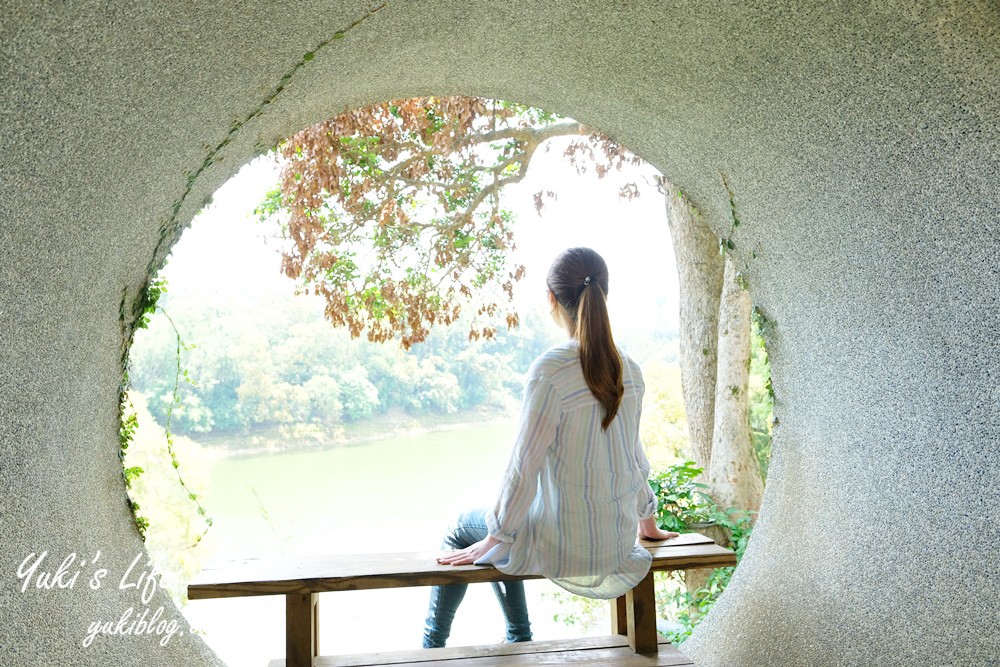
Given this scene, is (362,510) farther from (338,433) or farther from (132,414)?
(132,414)

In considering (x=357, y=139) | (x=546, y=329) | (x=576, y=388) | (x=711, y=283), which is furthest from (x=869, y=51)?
(x=546, y=329)

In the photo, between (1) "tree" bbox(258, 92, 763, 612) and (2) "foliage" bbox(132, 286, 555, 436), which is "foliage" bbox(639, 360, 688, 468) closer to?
(1) "tree" bbox(258, 92, 763, 612)

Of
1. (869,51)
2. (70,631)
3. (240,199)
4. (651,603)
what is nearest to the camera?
(70,631)

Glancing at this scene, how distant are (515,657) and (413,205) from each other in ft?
17.5

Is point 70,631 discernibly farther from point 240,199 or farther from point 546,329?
point 240,199

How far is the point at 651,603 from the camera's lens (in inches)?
122

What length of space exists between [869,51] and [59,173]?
6.45ft

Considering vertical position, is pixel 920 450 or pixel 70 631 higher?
pixel 920 450

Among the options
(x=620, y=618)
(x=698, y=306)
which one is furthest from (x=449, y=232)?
(x=620, y=618)

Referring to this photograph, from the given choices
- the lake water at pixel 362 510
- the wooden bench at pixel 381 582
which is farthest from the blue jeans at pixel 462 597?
the lake water at pixel 362 510

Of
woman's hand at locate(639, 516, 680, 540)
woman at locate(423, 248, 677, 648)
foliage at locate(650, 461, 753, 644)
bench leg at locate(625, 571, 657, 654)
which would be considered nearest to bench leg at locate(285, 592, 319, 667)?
woman at locate(423, 248, 677, 648)

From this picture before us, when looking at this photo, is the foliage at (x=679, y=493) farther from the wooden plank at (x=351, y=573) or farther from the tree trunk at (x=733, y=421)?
the wooden plank at (x=351, y=573)

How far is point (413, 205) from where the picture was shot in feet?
25.5

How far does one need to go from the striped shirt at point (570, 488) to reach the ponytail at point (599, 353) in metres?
0.03
